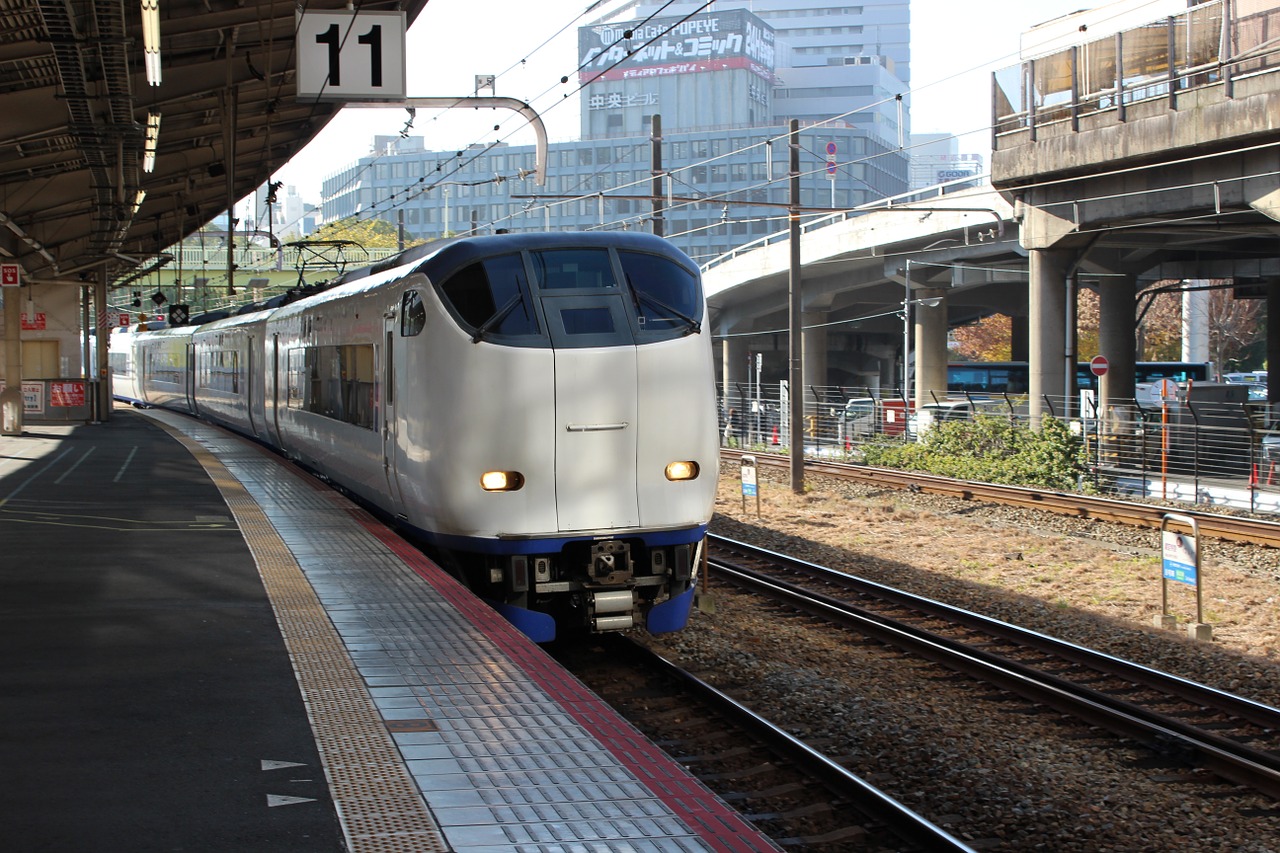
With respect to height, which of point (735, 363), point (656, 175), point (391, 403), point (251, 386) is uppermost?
point (656, 175)

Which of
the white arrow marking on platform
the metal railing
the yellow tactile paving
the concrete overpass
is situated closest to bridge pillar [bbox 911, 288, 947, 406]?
the concrete overpass

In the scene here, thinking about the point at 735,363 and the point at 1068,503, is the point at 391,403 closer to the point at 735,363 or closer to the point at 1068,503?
the point at 1068,503

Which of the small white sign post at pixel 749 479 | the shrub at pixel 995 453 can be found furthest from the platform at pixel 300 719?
the shrub at pixel 995 453

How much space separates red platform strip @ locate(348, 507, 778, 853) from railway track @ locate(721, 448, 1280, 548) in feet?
34.8

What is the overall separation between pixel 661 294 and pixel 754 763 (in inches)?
144

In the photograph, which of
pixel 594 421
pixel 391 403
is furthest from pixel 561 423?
pixel 391 403

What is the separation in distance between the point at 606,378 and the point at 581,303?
632 mm

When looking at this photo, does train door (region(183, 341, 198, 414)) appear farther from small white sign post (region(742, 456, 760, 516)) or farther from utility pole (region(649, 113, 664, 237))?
small white sign post (region(742, 456, 760, 516))

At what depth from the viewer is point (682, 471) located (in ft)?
32.2

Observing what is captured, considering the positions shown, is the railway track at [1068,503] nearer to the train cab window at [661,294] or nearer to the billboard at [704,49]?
the train cab window at [661,294]

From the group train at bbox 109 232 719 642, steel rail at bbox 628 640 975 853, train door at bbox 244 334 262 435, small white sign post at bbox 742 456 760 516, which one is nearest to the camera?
steel rail at bbox 628 640 975 853

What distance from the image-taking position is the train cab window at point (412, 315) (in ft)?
33.4

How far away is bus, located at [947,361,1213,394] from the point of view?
5212 cm

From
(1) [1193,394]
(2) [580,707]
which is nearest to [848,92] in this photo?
(1) [1193,394]
